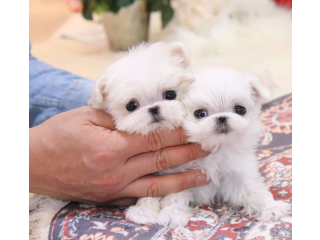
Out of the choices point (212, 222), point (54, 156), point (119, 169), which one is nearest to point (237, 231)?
point (212, 222)

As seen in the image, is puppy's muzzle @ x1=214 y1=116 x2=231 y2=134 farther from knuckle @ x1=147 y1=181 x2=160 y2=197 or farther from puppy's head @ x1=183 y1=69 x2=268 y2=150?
knuckle @ x1=147 y1=181 x2=160 y2=197

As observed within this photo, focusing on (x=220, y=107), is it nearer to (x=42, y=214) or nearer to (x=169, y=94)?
(x=169, y=94)

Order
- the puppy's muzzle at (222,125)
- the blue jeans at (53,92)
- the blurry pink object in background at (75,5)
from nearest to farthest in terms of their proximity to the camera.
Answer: the puppy's muzzle at (222,125) → the blue jeans at (53,92) → the blurry pink object in background at (75,5)

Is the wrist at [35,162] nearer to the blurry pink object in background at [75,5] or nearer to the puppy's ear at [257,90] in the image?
the puppy's ear at [257,90]

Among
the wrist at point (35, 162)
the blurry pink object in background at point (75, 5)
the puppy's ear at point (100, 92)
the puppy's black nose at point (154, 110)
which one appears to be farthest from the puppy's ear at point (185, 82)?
the blurry pink object in background at point (75, 5)

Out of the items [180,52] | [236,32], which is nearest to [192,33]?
[236,32]

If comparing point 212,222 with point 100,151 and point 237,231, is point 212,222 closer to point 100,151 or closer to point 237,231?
point 237,231

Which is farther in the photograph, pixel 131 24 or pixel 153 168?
pixel 131 24
